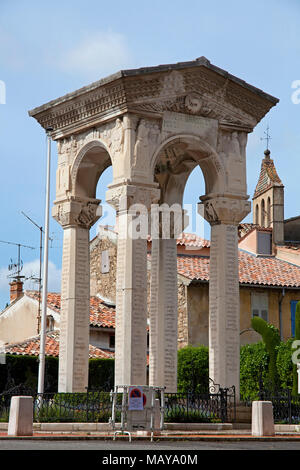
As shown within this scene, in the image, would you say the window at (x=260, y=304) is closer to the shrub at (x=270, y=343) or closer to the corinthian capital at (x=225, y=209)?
the shrub at (x=270, y=343)

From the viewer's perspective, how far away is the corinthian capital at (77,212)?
27438mm

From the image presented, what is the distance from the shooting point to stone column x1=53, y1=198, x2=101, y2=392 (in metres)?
26.6

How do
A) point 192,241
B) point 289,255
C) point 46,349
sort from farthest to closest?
point 289,255
point 192,241
point 46,349

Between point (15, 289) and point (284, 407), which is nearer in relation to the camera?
point (284, 407)

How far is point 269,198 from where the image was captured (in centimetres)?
8819

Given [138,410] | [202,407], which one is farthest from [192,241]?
[138,410]

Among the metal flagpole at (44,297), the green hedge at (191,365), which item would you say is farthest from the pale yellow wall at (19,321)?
the metal flagpole at (44,297)

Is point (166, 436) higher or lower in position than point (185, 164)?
lower

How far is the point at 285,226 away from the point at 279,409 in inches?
2223

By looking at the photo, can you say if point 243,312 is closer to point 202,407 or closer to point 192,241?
point 192,241

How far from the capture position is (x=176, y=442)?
2058 cm

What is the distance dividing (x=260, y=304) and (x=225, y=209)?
87.7 ft

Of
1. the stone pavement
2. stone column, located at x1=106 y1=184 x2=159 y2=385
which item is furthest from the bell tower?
the stone pavement

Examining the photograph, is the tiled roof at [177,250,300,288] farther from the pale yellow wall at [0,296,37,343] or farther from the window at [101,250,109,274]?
the pale yellow wall at [0,296,37,343]
